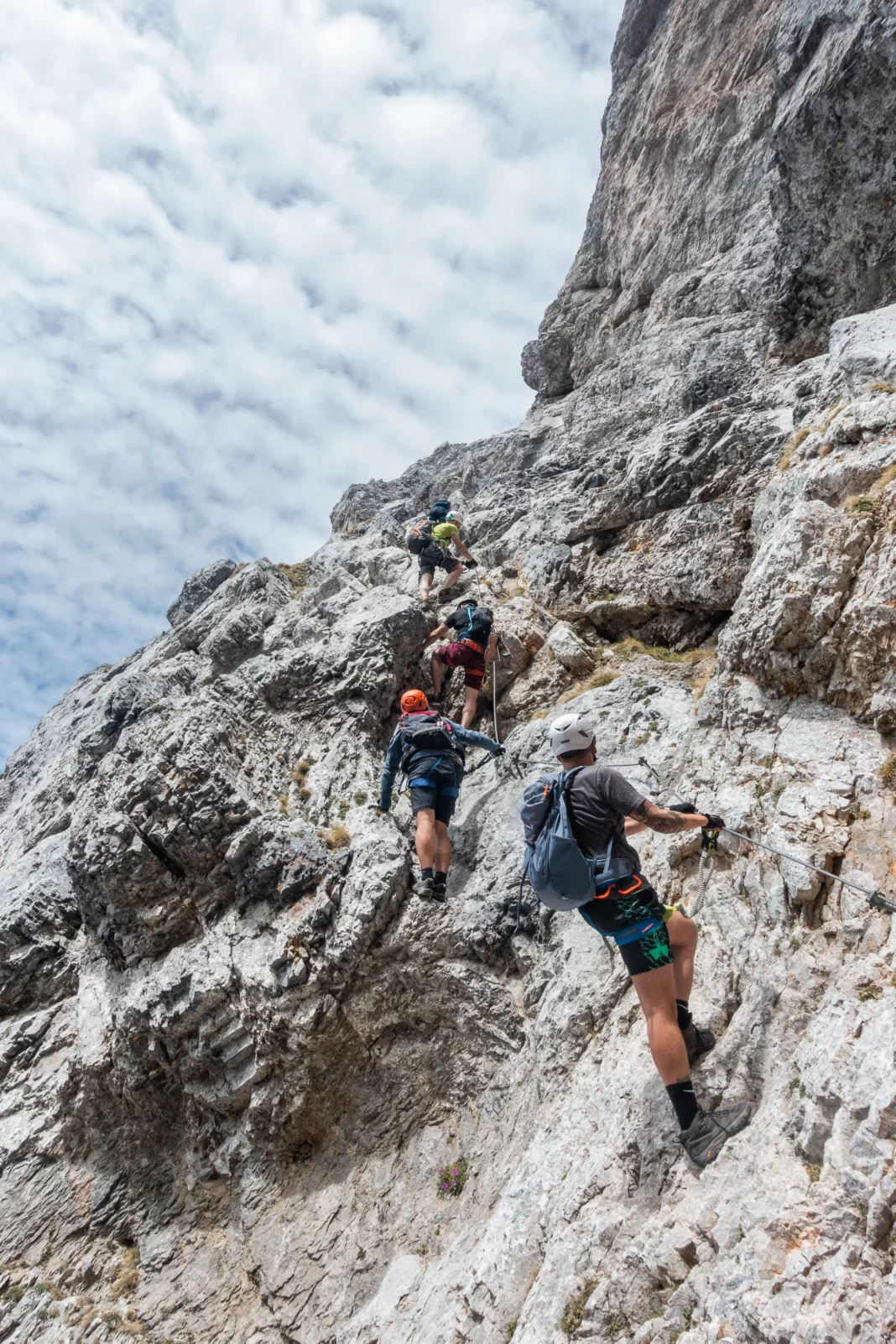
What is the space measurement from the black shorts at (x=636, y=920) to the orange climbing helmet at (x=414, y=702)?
19.7ft

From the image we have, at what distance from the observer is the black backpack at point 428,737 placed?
37.8 ft

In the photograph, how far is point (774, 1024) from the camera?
6.35m

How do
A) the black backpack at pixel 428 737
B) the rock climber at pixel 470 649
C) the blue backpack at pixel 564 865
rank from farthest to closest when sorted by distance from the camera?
the rock climber at pixel 470 649
the black backpack at pixel 428 737
the blue backpack at pixel 564 865

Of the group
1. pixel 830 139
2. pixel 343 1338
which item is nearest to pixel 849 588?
pixel 343 1338

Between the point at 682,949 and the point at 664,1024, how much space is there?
35.8 inches

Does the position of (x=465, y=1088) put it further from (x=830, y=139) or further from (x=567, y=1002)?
(x=830, y=139)

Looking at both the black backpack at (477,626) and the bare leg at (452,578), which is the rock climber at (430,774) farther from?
the bare leg at (452,578)

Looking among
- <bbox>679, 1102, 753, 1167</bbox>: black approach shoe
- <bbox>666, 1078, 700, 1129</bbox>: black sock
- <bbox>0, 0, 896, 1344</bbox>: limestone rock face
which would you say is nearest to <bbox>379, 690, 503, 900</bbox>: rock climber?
<bbox>0, 0, 896, 1344</bbox>: limestone rock face

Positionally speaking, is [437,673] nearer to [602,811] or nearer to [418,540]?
[418,540]

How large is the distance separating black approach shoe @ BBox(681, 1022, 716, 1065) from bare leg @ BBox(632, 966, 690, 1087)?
492 millimetres

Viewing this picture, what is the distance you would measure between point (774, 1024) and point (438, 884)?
5.27 m

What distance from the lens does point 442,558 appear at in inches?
727

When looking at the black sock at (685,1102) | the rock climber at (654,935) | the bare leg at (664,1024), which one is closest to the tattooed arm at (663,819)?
the rock climber at (654,935)

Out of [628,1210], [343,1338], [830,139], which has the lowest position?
[343,1338]
